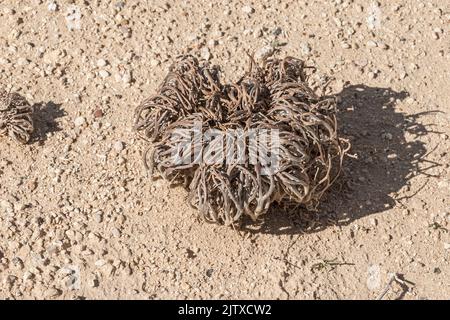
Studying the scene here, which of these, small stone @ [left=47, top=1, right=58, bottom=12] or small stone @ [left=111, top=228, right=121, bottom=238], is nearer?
small stone @ [left=111, top=228, right=121, bottom=238]

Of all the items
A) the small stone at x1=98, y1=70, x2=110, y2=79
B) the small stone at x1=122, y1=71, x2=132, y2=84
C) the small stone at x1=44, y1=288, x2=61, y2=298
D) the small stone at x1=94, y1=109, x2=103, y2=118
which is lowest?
the small stone at x1=44, y1=288, x2=61, y2=298

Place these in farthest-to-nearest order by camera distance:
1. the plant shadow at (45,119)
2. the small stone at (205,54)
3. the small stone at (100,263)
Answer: the small stone at (205,54) → the plant shadow at (45,119) → the small stone at (100,263)

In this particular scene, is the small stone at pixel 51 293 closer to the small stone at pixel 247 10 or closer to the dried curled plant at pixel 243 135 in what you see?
the dried curled plant at pixel 243 135

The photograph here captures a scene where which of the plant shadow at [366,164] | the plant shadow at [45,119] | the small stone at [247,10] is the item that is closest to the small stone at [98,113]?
the plant shadow at [45,119]

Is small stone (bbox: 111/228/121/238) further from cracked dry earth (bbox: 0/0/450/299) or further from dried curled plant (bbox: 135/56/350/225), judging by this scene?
dried curled plant (bbox: 135/56/350/225)

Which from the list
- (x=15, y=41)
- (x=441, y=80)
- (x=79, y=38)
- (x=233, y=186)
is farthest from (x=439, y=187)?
(x=15, y=41)

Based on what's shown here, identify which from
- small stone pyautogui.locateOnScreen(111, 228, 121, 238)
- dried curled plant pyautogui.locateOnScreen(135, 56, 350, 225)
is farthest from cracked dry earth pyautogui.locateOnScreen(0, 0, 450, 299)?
dried curled plant pyautogui.locateOnScreen(135, 56, 350, 225)
